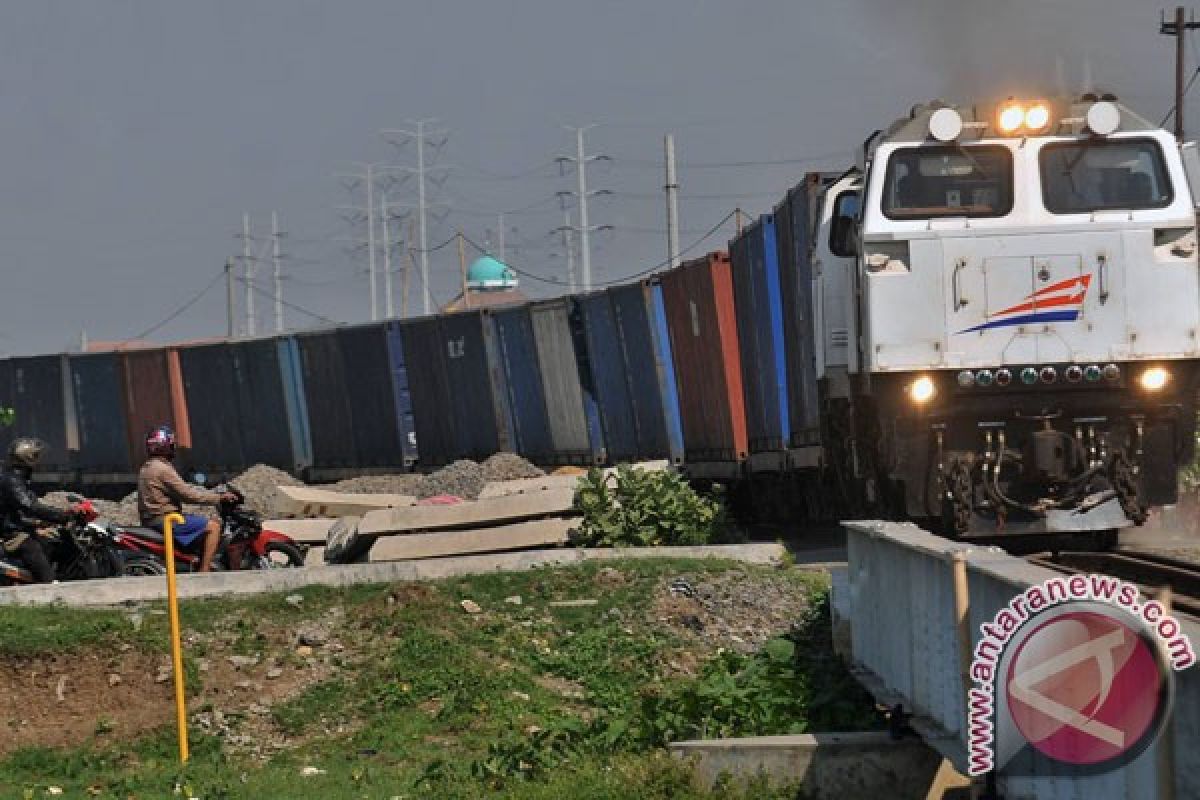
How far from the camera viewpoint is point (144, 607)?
533 inches

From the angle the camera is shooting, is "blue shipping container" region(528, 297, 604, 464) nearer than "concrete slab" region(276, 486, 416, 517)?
No

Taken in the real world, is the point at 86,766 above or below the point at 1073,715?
below

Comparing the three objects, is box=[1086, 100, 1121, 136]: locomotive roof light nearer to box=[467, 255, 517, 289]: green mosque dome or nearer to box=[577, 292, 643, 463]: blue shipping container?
box=[577, 292, 643, 463]: blue shipping container

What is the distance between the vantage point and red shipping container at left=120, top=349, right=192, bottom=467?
37062 mm

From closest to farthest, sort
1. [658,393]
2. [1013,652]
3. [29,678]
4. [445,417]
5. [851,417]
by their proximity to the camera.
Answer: [1013,652], [29,678], [851,417], [658,393], [445,417]

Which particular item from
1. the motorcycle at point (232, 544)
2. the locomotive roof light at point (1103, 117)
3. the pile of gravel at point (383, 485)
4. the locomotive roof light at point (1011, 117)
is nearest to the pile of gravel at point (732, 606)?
the locomotive roof light at point (1011, 117)

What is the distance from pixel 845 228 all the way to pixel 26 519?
685 cm

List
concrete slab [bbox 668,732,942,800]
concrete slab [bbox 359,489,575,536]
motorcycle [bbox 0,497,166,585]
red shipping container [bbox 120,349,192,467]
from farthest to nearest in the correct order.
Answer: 1. red shipping container [bbox 120,349,192,467]
2. concrete slab [bbox 359,489,575,536]
3. motorcycle [bbox 0,497,166,585]
4. concrete slab [bbox 668,732,942,800]

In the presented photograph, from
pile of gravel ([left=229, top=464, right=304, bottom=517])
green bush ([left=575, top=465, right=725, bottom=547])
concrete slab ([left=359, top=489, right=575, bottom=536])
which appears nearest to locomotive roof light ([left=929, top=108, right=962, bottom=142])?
green bush ([left=575, top=465, right=725, bottom=547])

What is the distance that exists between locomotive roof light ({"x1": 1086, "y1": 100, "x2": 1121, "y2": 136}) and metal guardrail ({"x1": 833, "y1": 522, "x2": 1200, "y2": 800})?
479cm

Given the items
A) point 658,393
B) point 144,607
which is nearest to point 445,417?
point 658,393

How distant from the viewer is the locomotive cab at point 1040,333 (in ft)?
41.2

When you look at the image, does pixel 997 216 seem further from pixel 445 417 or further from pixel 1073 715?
pixel 445 417

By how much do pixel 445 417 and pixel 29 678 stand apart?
59.6 ft
